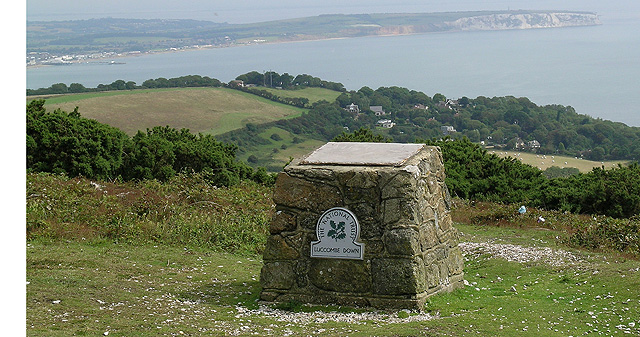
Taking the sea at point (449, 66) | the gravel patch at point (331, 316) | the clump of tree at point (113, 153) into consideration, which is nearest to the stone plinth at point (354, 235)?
the gravel patch at point (331, 316)

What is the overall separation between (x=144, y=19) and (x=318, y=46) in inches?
2359

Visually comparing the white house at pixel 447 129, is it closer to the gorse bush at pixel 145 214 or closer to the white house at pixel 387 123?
the white house at pixel 387 123

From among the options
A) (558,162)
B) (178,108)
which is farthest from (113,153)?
(178,108)

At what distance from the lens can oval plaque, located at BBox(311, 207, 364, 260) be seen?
908 cm

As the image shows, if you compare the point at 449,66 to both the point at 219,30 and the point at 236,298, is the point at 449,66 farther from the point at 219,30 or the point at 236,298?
the point at 236,298

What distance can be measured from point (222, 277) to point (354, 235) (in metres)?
2.76

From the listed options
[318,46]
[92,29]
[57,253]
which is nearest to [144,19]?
[92,29]

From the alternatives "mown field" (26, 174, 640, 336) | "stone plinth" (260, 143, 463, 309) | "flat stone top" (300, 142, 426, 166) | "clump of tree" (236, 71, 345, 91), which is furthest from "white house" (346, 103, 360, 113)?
"stone plinth" (260, 143, 463, 309)

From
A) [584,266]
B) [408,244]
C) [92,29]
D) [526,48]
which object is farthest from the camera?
[526,48]

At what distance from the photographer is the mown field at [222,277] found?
25.6 feet

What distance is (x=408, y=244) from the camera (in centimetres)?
891

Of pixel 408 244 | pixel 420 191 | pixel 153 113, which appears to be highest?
pixel 420 191

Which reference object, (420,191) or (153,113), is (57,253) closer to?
(420,191)

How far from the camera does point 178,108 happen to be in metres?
62.4
